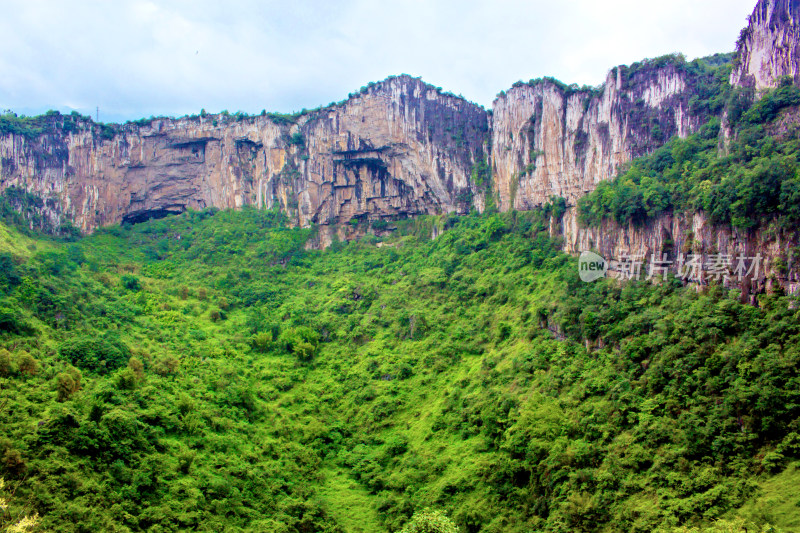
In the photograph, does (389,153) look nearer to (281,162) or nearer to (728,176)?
(281,162)

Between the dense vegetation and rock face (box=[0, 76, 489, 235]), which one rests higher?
rock face (box=[0, 76, 489, 235])

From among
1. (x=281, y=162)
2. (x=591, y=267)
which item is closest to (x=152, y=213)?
(x=281, y=162)

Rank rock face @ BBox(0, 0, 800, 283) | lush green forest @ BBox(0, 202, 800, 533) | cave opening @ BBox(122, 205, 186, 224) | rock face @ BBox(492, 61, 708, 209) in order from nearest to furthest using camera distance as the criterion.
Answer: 1. lush green forest @ BBox(0, 202, 800, 533)
2. rock face @ BBox(492, 61, 708, 209)
3. rock face @ BBox(0, 0, 800, 283)
4. cave opening @ BBox(122, 205, 186, 224)

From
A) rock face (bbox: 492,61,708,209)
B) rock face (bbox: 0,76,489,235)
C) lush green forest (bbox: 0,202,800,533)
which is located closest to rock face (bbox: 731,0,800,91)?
rock face (bbox: 492,61,708,209)

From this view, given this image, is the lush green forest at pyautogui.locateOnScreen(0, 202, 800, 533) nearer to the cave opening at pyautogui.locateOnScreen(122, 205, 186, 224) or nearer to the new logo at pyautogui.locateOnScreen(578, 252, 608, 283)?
the new logo at pyautogui.locateOnScreen(578, 252, 608, 283)

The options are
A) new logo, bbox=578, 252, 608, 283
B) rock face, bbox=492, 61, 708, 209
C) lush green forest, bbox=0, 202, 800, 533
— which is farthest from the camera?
rock face, bbox=492, 61, 708, 209

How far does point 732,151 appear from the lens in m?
21.1

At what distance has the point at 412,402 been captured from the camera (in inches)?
983

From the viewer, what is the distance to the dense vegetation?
17422 mm

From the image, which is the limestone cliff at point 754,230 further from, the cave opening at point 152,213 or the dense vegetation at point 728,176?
the cave opening at point 152,213

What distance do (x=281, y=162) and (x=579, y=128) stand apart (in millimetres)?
23803

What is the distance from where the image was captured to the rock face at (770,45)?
20.6 m

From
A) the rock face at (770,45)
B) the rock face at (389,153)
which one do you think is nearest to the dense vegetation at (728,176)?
the rock face at (770,45)

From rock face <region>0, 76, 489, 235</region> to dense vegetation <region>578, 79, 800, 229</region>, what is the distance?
15128 mm
